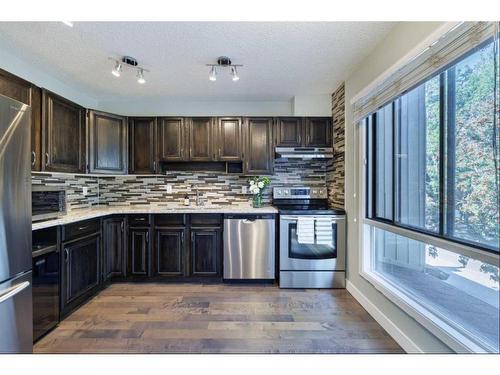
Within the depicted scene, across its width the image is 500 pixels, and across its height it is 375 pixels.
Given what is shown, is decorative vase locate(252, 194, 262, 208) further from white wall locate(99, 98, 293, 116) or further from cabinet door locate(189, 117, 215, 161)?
white wall locate(99, 98, 293, 116)

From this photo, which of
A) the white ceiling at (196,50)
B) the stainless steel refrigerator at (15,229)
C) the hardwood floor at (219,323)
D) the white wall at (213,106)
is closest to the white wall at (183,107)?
the white wall at (213,106)

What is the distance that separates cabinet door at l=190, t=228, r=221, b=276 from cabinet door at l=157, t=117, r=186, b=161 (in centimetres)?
106

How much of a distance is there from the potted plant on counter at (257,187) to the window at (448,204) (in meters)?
1.53

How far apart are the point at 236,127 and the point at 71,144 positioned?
1.91 meters

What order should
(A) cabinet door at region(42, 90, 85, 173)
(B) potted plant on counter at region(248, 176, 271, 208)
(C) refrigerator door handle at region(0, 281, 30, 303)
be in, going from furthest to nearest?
(B) potted plant on counter at region(248, 176, 271, 208), (A) cabinet door at region(42, 90, 85, 173), (C) refrigerator door handle at region(0, 281, 30, 303)

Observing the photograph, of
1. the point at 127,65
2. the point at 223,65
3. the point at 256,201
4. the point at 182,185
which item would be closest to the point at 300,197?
the point at 256,201

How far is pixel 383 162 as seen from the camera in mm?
2439

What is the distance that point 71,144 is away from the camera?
2.81 metres

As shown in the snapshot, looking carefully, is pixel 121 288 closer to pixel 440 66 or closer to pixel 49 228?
pixel 49 228

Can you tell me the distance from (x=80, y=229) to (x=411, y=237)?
9.55 feet

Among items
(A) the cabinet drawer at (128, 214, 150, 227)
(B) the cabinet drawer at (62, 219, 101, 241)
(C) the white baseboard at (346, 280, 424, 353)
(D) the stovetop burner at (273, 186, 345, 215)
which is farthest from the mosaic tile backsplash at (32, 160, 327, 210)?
(C) the white baseboard at (346, 280, 424, 353)

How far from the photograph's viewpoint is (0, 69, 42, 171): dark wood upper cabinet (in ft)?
6.63

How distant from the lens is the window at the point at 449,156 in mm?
1366
